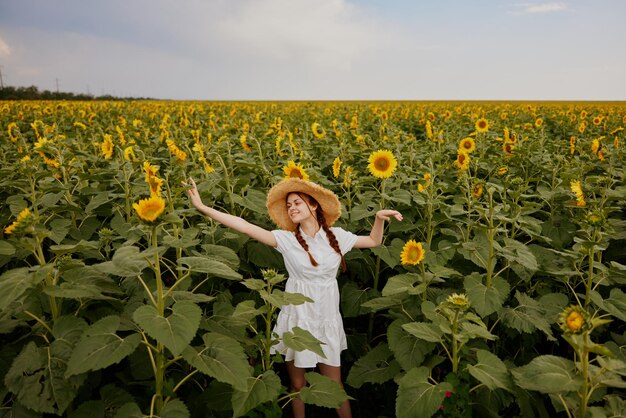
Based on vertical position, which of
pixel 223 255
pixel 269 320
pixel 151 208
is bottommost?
pixel 269 320

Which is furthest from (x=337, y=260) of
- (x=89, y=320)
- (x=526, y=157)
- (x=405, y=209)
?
(x=526, y=157)

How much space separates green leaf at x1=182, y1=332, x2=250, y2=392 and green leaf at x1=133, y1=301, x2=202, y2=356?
0.60 ft

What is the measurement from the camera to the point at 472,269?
11.6 feet

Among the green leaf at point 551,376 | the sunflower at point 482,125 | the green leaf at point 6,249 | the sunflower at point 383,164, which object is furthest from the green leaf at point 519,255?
A: the sunflower at point 482,125

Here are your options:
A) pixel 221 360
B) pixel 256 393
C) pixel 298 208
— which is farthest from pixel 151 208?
pixel 298 208

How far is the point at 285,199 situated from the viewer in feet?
10.2

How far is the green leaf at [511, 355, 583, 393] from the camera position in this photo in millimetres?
1798

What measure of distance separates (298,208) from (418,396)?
4.44 feet

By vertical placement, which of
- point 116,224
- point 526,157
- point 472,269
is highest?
point 526,157

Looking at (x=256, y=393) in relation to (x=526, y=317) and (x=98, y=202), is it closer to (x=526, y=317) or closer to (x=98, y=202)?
(x=526, y=317)

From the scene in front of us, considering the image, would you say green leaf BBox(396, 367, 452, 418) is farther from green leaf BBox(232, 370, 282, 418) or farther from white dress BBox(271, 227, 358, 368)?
white dress BBox(271, 227, 358, 368)

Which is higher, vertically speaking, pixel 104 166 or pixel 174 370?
pixel 104 166

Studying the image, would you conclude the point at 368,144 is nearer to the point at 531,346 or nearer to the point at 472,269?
the point at 472,269

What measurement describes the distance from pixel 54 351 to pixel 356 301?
203 cm
